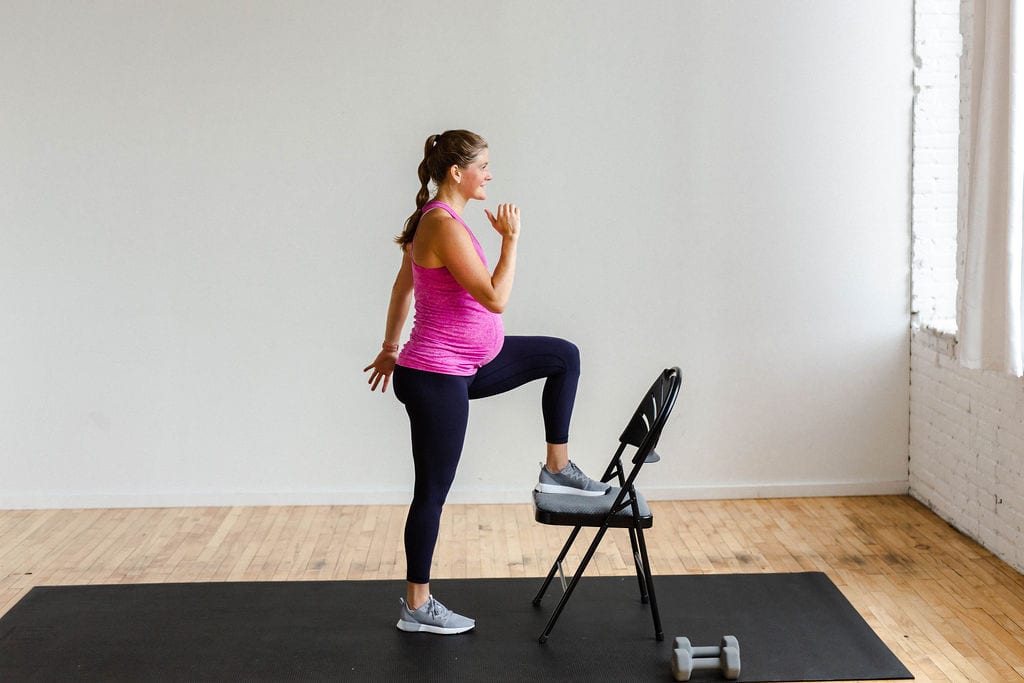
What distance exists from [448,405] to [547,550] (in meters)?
1.20

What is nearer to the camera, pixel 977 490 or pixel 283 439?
pixel 977 490

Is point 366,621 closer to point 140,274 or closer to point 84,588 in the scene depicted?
point 84,588

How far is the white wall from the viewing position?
4570mm

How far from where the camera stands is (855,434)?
191 inches

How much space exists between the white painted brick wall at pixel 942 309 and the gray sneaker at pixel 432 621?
2.11 m

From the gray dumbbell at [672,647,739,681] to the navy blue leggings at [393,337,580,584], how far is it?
71cm

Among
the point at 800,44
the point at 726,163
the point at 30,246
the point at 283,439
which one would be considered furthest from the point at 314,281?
the point at 800,44

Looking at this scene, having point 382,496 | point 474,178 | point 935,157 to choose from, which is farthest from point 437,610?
point 935,157

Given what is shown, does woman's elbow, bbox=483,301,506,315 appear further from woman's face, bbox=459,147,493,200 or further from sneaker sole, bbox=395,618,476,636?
sneaker sole, bbox=395,618,476,636

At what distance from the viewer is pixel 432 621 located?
3.31 m

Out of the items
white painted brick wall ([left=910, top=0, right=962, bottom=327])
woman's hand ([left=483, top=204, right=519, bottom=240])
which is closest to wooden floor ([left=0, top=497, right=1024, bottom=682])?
white painted brick wall ([left=910, top=0, right=962, bottom=327])

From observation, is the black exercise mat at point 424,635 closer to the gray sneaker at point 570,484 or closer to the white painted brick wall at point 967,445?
the gray sneaker at point 570,484

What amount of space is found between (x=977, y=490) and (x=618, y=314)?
162 centimetres

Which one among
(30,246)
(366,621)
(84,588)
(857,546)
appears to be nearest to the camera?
(366,621)
